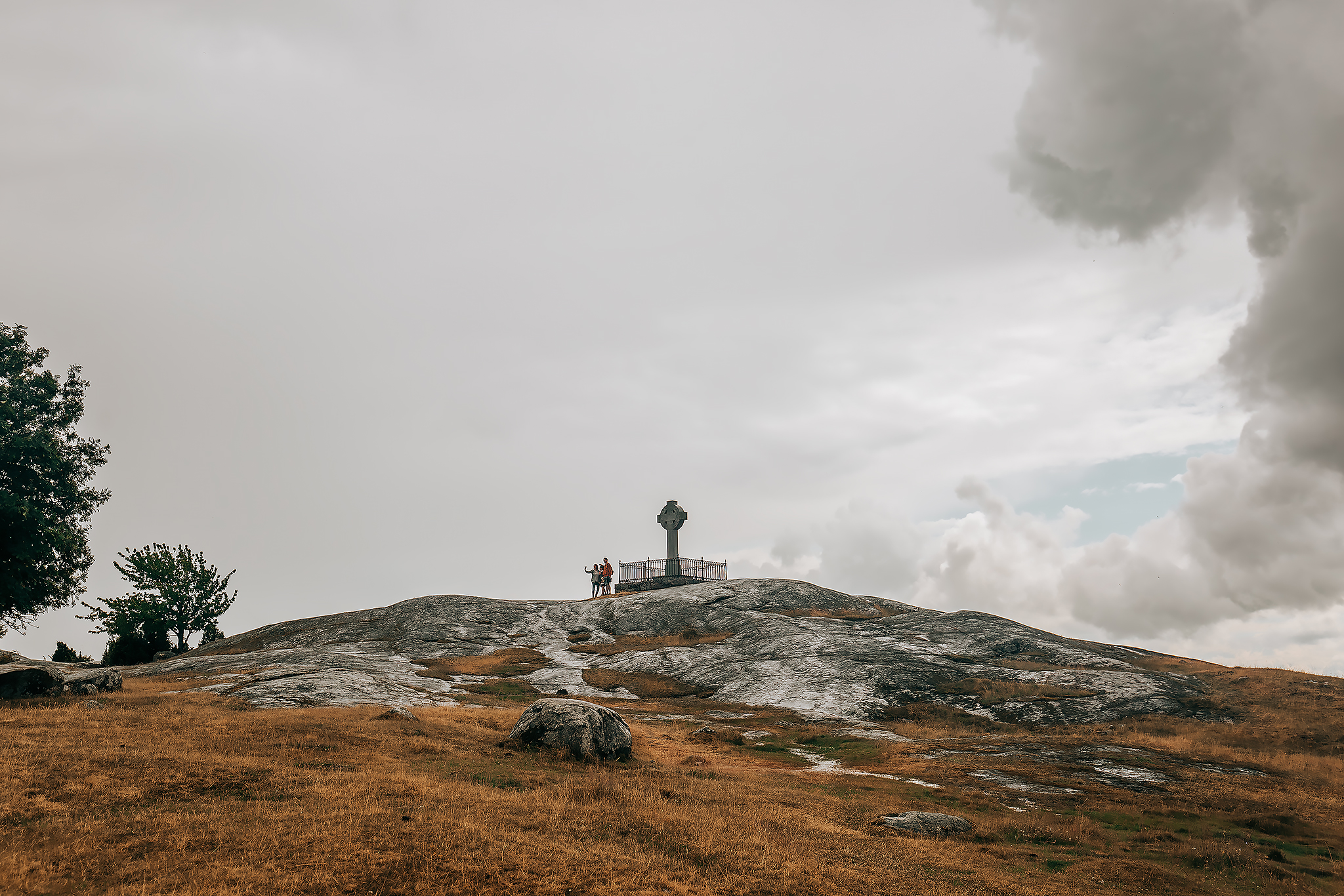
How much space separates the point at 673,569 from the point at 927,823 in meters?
72.0

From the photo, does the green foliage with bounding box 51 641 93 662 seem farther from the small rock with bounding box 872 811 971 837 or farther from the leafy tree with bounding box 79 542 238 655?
the small rock with bounding box 872 811 971 837

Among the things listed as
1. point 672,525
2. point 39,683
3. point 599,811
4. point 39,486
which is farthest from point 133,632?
point 599,811

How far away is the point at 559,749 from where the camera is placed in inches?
1162

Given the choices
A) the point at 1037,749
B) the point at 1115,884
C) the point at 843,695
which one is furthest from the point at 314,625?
the point at 1115,884

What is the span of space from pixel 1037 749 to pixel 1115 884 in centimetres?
2038

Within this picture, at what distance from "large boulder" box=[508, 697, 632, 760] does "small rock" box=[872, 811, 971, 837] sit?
39.2 ft

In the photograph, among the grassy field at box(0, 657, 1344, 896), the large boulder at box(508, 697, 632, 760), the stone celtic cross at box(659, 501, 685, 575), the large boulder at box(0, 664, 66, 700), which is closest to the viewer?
the grassy field at box(0, 657, 1344, 896)

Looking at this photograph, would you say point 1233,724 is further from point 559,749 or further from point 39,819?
point 39,819

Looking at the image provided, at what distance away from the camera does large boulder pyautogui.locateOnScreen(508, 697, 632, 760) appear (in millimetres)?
29781

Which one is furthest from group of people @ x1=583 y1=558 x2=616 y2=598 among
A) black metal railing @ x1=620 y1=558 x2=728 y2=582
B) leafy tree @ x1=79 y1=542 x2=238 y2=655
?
leafy tree @ x1=79 y1=542 x2=238 y2=655

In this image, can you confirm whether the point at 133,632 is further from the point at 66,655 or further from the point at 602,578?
the point at 602,578

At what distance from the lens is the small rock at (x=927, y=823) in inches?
884

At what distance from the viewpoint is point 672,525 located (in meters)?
95.1

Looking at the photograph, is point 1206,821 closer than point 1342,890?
No
